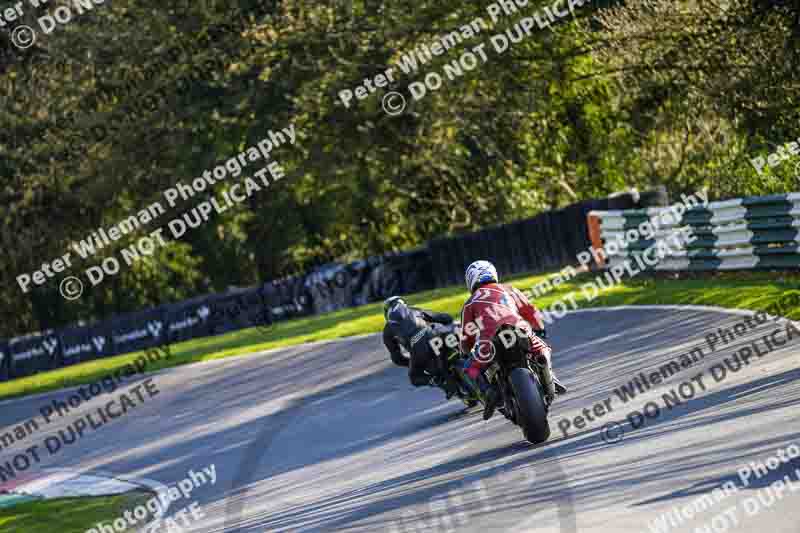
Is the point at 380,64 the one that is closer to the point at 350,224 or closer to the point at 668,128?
the point at 668,128

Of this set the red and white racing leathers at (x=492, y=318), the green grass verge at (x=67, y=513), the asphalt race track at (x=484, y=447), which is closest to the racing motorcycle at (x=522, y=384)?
the red and white racing leathers at (x=492, y=318)

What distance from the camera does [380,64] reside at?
33.2 meters

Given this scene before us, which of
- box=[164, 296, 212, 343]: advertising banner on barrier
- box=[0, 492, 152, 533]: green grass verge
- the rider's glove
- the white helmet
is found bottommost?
box=[0, 492, 152, 533]: green grass verge

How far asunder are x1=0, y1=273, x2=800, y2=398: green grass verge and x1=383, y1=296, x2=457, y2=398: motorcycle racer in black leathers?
4144 mm

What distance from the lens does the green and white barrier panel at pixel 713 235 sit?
18047 millimetres

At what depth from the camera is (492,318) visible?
1096 centimetres

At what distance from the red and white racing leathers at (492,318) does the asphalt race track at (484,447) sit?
801 mm

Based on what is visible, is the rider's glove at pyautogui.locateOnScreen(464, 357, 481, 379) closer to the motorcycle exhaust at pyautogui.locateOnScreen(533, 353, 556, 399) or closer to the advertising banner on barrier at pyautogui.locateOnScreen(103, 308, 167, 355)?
the motorcycle exhaust at pyautogui.locateOnScreen(533, 353, 556, 399)

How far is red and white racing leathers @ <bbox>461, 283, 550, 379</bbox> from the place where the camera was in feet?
35.8

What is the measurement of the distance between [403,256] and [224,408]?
545 inches

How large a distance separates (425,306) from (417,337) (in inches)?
483

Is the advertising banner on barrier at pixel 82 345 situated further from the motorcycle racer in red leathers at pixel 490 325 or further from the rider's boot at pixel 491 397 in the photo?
the rider's boot at pixel 491 397

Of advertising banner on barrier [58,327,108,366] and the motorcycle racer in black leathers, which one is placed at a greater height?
advertising banner on barrier [58,327,108,366]

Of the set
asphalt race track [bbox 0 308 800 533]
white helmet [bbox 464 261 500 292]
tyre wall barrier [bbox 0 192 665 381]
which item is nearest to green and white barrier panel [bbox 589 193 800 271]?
asphalt race track [bbox 0 308 800 533]
